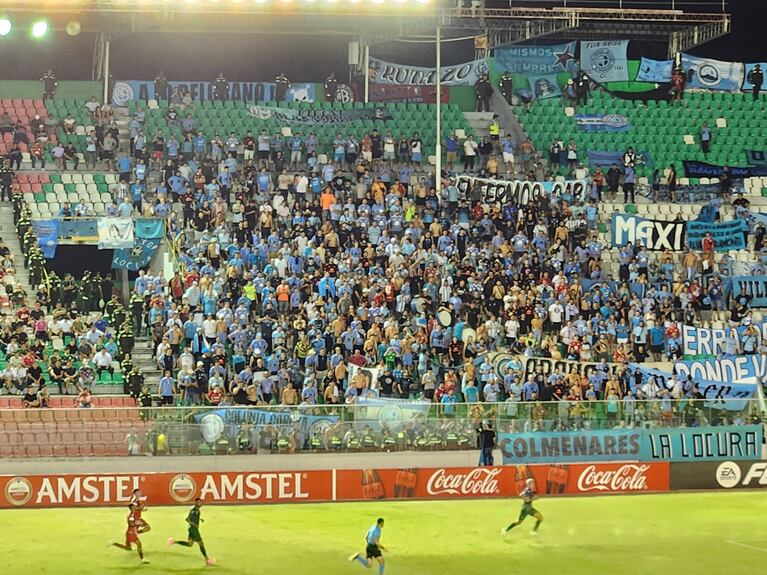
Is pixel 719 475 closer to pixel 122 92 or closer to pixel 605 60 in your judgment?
pixel 605 60

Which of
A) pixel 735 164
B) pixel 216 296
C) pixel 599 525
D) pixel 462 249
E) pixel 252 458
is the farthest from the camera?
pixel 735 164

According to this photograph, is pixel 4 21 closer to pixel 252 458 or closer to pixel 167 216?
pixel 252 458

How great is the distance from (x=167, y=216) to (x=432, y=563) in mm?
20561

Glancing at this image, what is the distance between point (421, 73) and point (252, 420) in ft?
84.7

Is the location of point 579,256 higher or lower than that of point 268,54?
lower

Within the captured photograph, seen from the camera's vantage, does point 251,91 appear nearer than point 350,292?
No

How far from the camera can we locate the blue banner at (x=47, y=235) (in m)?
43.5

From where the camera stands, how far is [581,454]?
3612 centimetres

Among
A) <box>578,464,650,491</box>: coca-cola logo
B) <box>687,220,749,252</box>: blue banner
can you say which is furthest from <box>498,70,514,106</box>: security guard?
<box>578,464,650,491</box>: coca-cola logo

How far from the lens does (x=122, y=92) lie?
172 ft

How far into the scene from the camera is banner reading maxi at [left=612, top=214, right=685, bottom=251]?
4512cm

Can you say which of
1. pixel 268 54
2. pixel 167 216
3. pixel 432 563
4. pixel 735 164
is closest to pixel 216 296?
pixel 167 216

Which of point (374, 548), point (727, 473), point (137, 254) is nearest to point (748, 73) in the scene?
point (727, 473)

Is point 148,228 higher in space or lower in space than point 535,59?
lower
